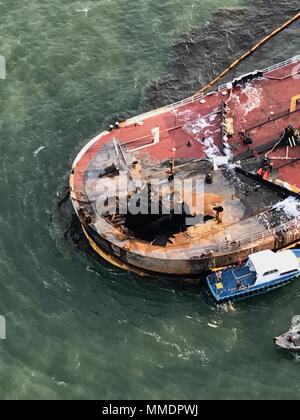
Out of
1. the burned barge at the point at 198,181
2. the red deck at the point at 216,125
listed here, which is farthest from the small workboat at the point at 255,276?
the red deck at the point at 216,125

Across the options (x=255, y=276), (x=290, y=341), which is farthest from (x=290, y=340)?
(x=255, y=276)

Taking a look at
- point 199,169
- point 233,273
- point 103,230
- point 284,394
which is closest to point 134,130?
point 199,169

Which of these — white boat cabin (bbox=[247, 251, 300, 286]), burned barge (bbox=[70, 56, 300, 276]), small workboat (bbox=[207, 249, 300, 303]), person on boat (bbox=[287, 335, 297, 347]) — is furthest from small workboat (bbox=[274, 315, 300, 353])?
burned barge (bbox=[70, 56, 300, 276])

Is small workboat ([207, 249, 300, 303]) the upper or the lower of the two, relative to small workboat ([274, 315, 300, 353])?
upper

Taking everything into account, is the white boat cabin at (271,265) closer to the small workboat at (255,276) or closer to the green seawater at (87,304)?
the small workboat at (255,276)

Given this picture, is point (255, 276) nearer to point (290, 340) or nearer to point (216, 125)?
point (290, 340)

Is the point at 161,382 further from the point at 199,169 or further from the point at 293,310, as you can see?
the point at 199,169

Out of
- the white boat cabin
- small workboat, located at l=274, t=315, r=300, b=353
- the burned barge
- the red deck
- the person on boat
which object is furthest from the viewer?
the red deck

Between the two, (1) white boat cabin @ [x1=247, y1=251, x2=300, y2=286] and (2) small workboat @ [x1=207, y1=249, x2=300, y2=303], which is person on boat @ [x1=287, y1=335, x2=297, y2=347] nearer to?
(2) small workboat @ [x1=207, y1=249, x2=300, y2=303]
